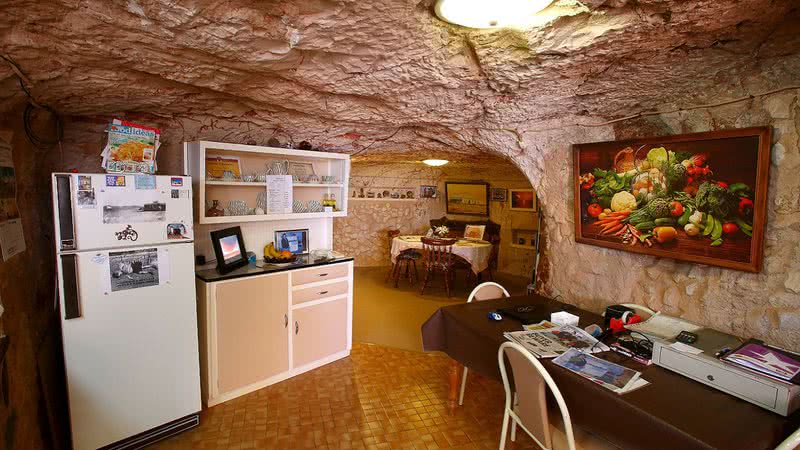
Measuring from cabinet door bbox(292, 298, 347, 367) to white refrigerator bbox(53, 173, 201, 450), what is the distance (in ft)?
2.58

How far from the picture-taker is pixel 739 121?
6.14 ft

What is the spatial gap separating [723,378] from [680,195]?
3.27 ft

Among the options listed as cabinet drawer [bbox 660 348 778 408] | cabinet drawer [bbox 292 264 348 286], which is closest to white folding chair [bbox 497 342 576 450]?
cabinet drawer [bbox 660 348 778 408]

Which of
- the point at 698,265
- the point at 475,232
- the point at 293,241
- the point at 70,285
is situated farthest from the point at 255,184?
the point at 475,232

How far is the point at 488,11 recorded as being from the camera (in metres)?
1.30

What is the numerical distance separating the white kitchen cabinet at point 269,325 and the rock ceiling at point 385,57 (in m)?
1.26

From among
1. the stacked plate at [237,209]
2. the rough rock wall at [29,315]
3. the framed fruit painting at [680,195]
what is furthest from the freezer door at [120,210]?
the framed fruit painting at [680,195]

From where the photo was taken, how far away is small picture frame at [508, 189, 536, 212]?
6.39 meters

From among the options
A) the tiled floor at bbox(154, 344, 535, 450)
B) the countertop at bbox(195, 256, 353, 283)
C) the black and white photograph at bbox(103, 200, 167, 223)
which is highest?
the black and white photograph at bbox(103, 200, 167, 223)

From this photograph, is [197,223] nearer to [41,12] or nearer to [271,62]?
[271,62]

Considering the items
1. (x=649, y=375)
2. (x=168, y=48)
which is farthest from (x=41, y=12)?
(x=649, y=375)

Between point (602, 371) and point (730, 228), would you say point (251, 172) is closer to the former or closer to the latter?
point (602, 371)

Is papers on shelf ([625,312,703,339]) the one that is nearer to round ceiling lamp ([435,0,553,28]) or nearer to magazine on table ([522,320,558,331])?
magazine on table ([522,320,558,331])

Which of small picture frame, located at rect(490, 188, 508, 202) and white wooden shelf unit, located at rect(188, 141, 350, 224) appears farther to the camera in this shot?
small picture frame, located at rect(490, 188, 508, 202)
